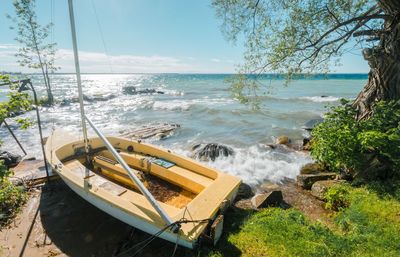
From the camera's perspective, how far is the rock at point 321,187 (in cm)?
675

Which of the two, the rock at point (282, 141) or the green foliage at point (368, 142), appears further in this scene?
the rock at point (282, 141)

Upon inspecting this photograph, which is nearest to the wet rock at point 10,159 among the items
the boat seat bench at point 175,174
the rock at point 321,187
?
the boat seat bench at point 175,174

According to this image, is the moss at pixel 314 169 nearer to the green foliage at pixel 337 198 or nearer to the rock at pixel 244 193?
the green foliage at pixel 337 198

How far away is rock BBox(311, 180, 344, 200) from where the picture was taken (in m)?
6.75

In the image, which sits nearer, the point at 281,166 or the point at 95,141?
the point at 95,141

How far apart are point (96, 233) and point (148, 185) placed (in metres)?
1.79

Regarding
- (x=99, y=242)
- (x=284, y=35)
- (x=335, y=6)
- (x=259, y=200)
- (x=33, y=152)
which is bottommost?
(x=33, y=152)

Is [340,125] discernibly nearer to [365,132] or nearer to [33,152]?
[365,132]

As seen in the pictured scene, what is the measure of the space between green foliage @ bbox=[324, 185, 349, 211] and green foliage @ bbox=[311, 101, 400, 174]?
0.75 metres

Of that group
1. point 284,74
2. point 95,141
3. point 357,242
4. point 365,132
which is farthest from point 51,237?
point 284,74

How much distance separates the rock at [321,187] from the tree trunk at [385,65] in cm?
237

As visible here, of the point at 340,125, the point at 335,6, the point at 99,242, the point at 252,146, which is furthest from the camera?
the point at 252,146

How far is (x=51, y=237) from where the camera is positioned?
5621 mm

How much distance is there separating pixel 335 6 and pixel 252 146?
25.1 ft
